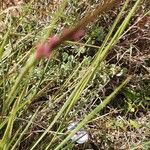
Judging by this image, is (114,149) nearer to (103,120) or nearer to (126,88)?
(103,120)

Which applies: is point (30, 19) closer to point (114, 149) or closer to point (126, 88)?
point (126, 88)

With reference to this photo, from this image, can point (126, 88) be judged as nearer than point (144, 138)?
No

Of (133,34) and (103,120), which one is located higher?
(133,34)

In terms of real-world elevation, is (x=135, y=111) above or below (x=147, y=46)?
below

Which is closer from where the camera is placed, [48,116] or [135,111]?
[48,116]

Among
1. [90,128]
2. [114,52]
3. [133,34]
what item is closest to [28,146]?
[90,128]

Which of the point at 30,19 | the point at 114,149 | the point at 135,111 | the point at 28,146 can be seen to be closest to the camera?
the point at 28,146

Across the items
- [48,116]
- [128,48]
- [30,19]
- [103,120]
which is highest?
[30,19]

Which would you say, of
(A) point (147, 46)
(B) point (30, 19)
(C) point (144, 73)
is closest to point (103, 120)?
(C) point (144, 73)

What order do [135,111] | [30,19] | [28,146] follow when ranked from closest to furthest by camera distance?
[28,146], [135,111], [30,19]
